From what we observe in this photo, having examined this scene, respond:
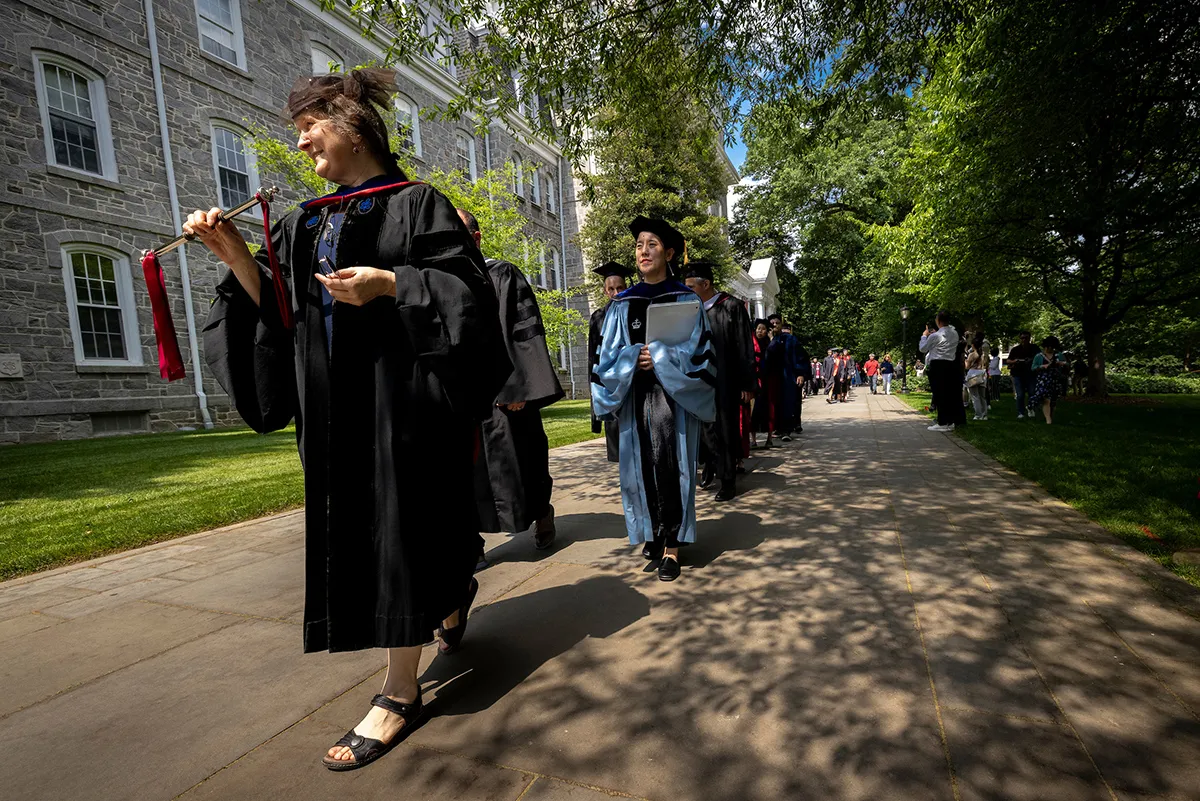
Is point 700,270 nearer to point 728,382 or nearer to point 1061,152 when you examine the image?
point 728,382

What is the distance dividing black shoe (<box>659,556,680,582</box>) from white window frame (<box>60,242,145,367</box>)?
14.1 metres

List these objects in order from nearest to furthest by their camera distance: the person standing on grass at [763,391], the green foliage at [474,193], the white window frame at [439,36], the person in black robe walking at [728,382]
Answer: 1. the person in black robe walking at [728,382]
2. the white window frame at [439,36]
3. the person standing on grass at [763,391]
4. the green foliage at [474,193]

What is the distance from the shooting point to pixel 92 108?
12039mm

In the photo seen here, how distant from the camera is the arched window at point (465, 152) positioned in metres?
21.7

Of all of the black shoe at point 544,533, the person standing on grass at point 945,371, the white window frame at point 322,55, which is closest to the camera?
the black shoe at point 544,533

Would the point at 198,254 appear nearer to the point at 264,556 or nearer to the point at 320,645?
the point at 264,556

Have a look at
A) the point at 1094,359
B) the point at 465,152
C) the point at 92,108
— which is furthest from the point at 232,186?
the point at 1094,359

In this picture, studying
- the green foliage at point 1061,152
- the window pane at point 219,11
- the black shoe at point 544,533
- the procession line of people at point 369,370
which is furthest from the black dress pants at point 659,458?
the window pane at point 219,11

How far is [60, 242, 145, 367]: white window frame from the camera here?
1167 centimetres

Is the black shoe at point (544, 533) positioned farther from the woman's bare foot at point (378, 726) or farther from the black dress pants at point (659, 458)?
the woman's bare foot at point (378, 726)

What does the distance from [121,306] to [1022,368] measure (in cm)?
1962

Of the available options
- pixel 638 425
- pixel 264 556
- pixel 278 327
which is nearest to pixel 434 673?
pixel 278 327

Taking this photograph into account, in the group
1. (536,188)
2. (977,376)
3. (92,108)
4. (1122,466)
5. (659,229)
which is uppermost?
(536,188)

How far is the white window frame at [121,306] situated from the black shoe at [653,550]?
1386 cm
